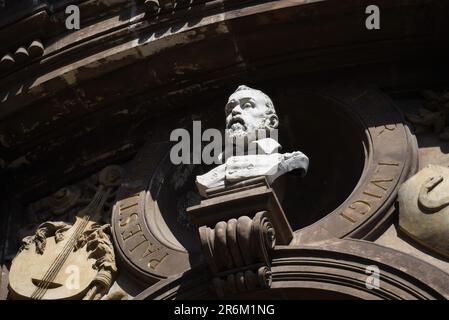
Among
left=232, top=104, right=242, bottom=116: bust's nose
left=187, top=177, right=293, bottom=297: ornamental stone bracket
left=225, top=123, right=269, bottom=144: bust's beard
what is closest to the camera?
left=187, top=177, right=293, bottom=297: ornamental stone bracket

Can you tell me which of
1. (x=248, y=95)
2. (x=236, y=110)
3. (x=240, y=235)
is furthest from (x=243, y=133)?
Answer: (x=240, y=235)

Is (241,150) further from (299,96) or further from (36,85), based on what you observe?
(36,85)

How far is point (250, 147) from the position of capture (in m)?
9.30

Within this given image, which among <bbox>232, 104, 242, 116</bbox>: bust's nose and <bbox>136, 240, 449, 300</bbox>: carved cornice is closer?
<bbox>136, 240, 449, 300</bbox>: carved cornice

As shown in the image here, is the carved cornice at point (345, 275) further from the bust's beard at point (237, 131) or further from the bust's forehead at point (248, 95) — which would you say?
the bust's forehead at point (248, 95)

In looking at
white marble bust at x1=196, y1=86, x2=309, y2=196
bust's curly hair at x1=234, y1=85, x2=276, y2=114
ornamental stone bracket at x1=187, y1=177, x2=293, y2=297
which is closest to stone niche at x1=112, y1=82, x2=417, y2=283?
white marble bust at x1=196, y1=86, x2=309, y2=196

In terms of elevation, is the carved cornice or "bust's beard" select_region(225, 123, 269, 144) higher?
"bust's beard" select_region(225, 123, 269, 144)

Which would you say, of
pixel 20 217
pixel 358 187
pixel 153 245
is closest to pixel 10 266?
pixel 20 217

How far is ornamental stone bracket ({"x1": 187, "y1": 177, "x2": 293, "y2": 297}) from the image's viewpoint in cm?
851

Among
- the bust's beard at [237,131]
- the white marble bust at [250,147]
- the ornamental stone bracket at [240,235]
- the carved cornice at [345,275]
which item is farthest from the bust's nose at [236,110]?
the carved cornice at [345,275]

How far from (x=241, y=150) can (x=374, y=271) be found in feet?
4.74

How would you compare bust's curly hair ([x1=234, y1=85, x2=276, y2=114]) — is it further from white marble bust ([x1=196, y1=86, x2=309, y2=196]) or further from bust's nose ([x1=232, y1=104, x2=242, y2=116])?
bust's nose ([x1=232, y1=104, x2=242, y2=116])

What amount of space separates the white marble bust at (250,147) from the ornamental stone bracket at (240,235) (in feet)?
0.71

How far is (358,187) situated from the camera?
30.0 ft
